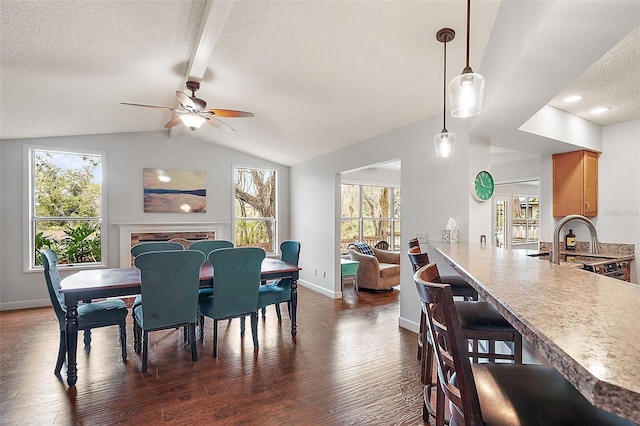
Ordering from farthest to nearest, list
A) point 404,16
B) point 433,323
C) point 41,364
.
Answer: point 41,364 → point 404,16 → point 433,323

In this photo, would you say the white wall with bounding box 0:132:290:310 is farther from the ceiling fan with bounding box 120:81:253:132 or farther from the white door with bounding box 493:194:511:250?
the white door with bounding box 493:194:511:250

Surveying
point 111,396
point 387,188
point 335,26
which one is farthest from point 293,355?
point 387,188

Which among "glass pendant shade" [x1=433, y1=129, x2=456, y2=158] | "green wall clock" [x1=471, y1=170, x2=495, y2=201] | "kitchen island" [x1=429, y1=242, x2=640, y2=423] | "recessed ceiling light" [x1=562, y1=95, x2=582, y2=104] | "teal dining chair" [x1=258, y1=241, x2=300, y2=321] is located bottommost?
"teal dining chair" [x1=258, y1=241, x2=300, y2=321]

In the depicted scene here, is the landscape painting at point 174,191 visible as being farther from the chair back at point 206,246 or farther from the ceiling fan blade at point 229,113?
the ceiling fan blade at point 229,113

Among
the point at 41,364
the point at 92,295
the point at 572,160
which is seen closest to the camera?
the point at 92,295

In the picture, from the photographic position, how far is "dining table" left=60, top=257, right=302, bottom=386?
251cm

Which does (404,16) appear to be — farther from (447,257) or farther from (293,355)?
(293,355)

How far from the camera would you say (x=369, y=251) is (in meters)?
6.14

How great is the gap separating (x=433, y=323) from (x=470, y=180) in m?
2.53

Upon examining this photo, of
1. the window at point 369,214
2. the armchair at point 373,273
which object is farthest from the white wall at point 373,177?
A: the armchair at point 373,273

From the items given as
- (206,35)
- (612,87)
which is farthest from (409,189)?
(206,35)

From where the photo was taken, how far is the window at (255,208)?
20.6ft

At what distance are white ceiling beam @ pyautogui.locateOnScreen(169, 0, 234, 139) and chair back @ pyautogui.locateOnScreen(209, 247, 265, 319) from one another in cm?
170

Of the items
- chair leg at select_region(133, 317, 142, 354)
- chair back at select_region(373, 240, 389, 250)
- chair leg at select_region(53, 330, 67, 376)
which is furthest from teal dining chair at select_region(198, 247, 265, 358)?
chair back at select_region(373, 240, 389, 250)
